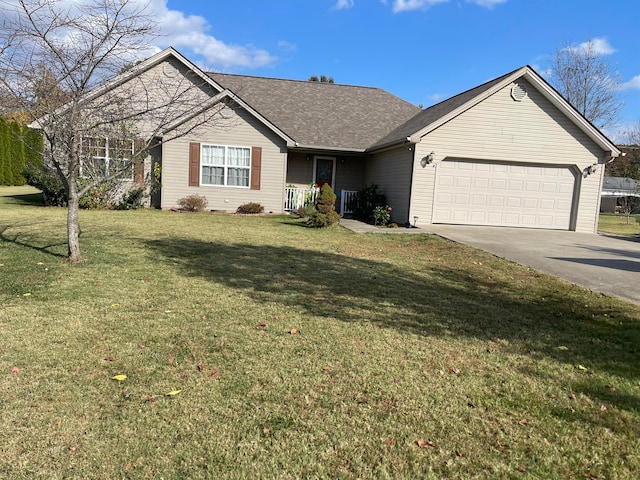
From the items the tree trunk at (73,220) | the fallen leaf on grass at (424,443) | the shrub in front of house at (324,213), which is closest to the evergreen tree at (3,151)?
the shrub in front of house at (324,213)

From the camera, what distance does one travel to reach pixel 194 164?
17297 mm

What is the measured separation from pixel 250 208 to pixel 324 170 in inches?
169

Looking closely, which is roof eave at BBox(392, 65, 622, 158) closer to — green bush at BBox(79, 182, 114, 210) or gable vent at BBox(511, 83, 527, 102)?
gable vent at BBox(511, 83, 527, 102)

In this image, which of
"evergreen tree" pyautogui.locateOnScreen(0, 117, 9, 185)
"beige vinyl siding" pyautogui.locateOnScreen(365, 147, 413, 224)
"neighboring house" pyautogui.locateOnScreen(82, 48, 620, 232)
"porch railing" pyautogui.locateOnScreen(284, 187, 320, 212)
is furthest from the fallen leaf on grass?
"evergreen tree" pyautogui.locateOnScreen(0, 117, 9, 185)

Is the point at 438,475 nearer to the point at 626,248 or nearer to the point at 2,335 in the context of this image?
the point at 2,335

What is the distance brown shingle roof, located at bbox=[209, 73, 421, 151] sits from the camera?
19.3 m

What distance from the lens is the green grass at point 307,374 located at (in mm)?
2727

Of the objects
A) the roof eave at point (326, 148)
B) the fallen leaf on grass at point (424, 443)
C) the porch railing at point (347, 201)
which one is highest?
the roof eave at point (326, 148)

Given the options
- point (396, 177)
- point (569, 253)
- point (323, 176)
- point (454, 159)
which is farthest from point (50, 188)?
A: point (569, 253)

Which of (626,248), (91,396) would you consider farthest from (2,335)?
(626,248)

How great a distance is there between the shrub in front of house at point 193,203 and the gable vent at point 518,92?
11529mm

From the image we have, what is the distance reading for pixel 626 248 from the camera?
40.8 ft

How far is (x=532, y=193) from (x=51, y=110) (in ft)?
48.2

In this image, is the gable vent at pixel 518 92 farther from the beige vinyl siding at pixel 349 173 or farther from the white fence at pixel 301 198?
the beige vinyl siding at pixel 349 173
